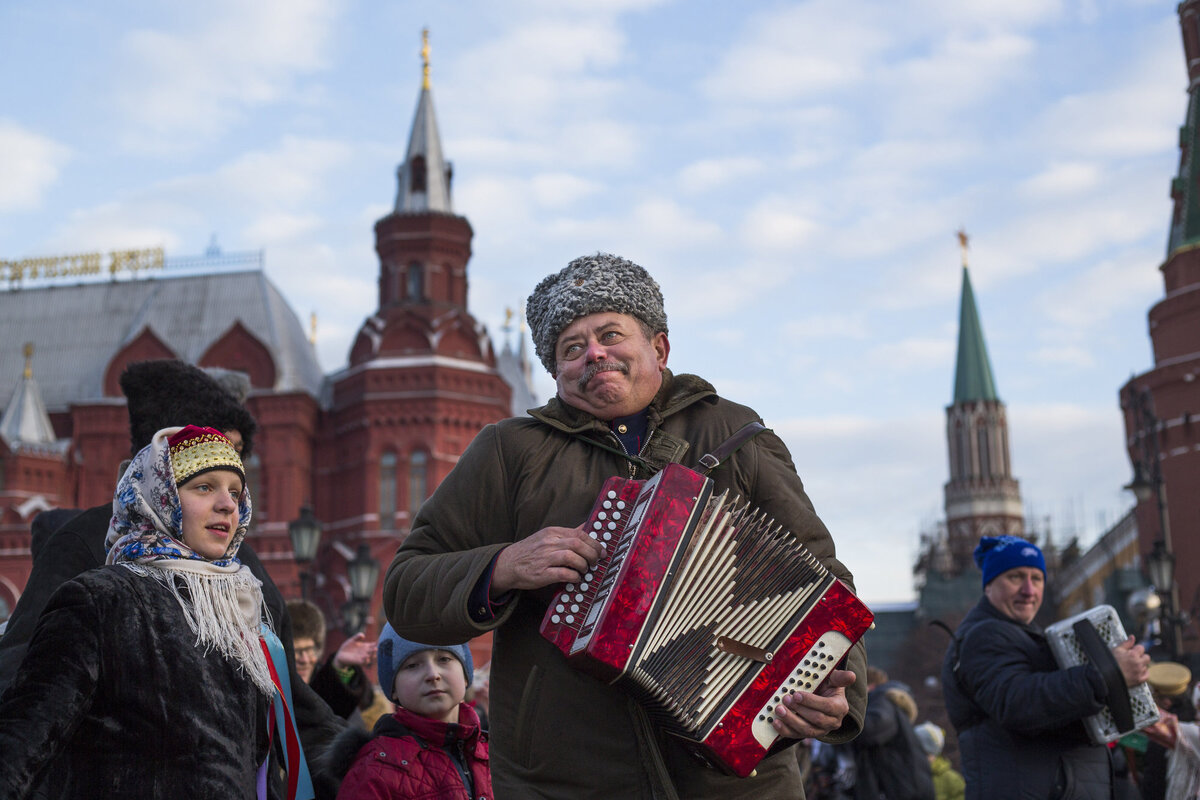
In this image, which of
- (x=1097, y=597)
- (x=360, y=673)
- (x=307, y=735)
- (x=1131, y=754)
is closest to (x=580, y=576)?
(x=307, y=735)

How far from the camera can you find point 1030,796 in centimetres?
499

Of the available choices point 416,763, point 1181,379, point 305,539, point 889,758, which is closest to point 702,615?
point 416,763

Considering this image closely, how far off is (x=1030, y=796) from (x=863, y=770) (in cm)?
308

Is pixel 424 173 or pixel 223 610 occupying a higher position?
pixel 424 173

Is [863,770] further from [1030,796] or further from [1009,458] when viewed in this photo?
[1009,458]

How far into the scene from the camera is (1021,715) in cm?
498

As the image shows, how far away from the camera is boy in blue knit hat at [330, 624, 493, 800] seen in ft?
13.8

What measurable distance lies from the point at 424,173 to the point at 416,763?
3732 centimetres

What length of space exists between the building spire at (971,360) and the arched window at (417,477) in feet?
152

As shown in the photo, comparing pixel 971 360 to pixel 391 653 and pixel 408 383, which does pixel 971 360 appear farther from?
pixel 391 653

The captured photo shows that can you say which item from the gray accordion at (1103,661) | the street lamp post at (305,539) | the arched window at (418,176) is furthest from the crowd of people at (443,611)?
the arched window at (418,176)

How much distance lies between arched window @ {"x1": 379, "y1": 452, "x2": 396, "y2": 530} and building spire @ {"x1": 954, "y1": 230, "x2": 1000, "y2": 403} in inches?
1837

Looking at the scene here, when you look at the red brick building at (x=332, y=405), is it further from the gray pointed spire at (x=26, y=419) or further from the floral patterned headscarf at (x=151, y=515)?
the floral patterned headscarf at (x=151, y=515)

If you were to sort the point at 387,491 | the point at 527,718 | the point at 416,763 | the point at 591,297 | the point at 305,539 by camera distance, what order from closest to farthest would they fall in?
the point at 527,718 → the point at 591,297 → the point at 416,763 → the point at 305,539 → the point at 387,491
